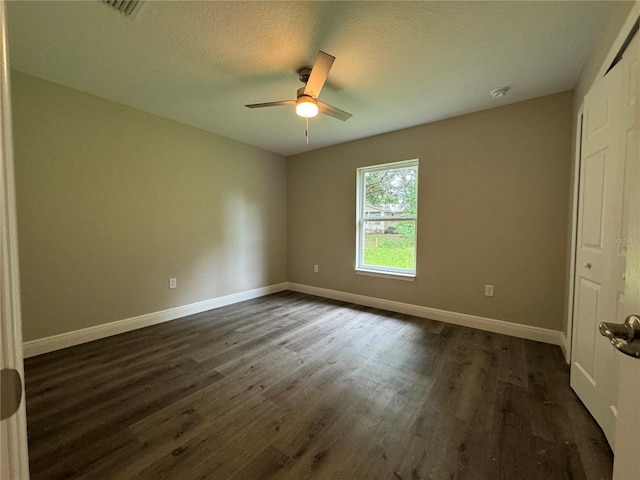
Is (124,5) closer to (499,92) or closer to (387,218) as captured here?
(499,92)

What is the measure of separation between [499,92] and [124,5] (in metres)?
3.03

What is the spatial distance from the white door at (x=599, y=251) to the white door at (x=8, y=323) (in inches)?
87.4

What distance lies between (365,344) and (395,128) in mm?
2699

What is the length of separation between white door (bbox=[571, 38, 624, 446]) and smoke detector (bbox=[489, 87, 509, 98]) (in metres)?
0.80

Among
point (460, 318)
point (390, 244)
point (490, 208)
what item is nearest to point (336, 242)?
point (390, 244)

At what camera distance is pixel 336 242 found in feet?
13.4

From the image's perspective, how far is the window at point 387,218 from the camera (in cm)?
343

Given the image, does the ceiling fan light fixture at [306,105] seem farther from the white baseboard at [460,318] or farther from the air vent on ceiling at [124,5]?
the white baseboard at [460,318]

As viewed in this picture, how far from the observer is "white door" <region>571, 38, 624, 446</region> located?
1367mm

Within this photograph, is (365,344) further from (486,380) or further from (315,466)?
(315,466)

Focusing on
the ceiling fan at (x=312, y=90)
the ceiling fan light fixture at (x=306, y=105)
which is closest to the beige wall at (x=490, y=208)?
the ceiling fan at (x=312, y=90)

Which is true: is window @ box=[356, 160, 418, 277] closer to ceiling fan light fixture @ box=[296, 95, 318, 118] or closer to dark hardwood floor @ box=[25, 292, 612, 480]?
dark hardwood floor @ box=[25, 292, 612, 480]

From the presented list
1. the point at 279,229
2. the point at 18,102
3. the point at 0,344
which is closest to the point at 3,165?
the point at 0,344

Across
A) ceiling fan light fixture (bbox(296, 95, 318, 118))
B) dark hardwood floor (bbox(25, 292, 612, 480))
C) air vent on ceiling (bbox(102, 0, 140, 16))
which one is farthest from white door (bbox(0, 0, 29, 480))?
ceiling fan light fixture (bbox(296, 95, 318, 118))
